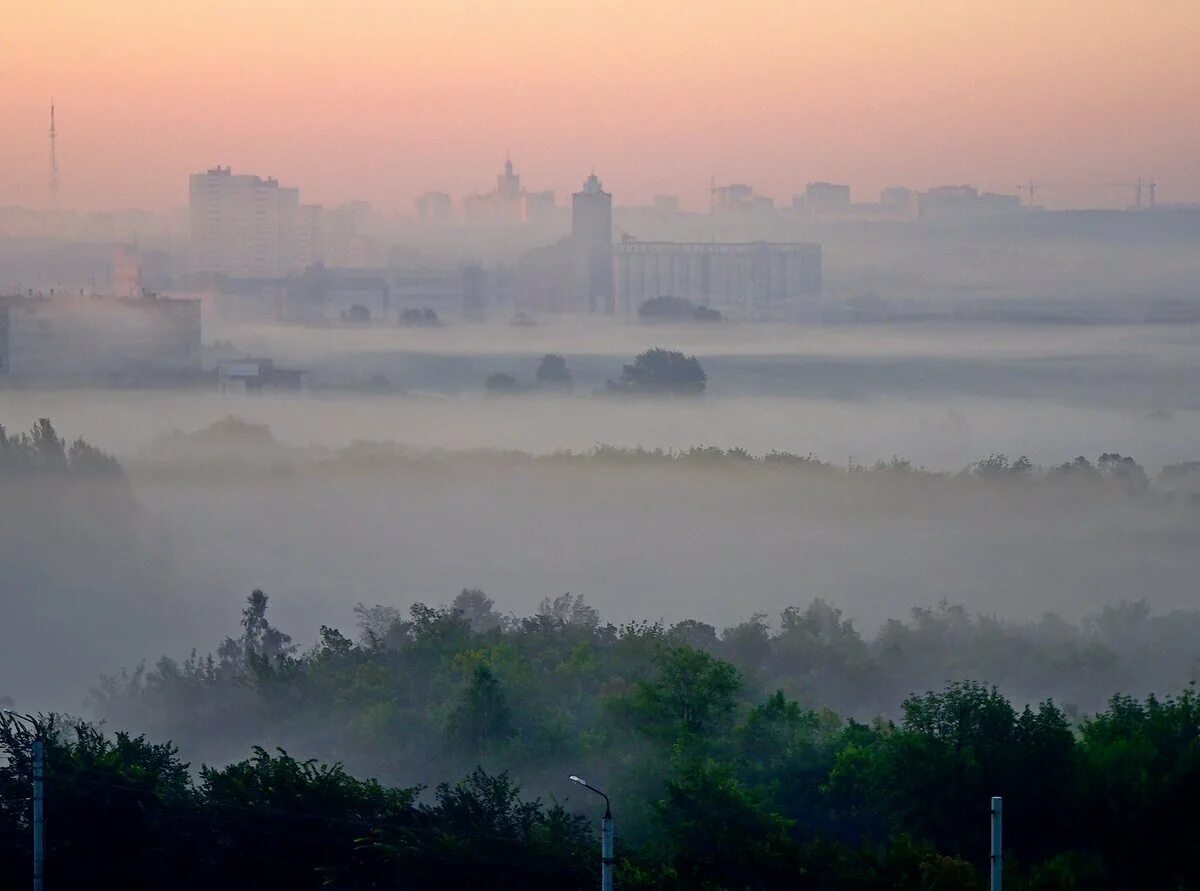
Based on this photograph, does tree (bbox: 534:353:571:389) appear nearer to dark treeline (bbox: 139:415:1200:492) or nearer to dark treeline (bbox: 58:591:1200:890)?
dark treeline (bbox: 139:415:1200:492)

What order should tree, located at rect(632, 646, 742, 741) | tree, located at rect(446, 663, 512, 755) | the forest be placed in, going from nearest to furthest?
the forest < tree, located at rect(632, 646, 742, 741) < tree, located at rect(446, 663, 512, 755)

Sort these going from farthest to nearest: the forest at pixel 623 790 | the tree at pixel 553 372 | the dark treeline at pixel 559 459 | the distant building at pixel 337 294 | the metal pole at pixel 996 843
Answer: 1. the tree at pixel 553 372
2. the distant building at pixel 337 294
3. the dark treeline at pixel 559 459
4. the forest at pixel 623 790
5. the metal pole at pixel 996 843

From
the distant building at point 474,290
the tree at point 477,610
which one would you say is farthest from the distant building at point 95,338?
the tree at point 477,610

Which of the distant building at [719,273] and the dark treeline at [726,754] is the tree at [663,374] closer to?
the distant building at [719,273]

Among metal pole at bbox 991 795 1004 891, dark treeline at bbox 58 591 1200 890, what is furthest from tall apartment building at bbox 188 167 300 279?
metal pole at bbox 991 795 1004 891

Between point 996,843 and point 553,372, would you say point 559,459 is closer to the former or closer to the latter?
point 553,372

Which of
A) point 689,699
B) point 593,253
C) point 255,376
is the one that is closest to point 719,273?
point 593,253
